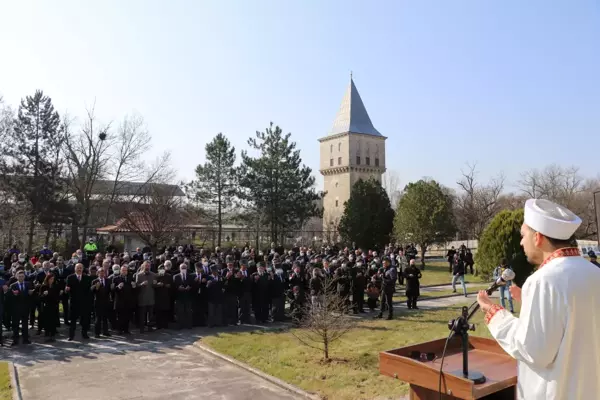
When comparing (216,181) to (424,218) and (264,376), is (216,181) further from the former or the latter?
(264,376)

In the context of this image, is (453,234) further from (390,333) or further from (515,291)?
(515,291)

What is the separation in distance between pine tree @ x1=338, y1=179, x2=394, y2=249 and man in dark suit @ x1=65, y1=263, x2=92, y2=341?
26837 millimetres

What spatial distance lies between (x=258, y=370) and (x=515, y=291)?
6518 mm

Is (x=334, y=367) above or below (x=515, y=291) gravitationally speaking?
below

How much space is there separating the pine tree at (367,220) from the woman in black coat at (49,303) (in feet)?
89.2

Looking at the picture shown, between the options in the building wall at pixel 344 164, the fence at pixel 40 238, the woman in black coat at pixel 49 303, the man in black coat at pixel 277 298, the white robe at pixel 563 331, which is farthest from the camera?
the building wall at pixel 344 164

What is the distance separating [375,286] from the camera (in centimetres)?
1655

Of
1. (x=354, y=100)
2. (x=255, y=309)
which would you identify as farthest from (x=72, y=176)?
(x=354, y=100)

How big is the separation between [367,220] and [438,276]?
10701 millimetres

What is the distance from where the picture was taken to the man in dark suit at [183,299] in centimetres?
1327

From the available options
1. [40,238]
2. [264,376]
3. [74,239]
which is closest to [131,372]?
[264,376]

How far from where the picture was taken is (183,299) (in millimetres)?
13289

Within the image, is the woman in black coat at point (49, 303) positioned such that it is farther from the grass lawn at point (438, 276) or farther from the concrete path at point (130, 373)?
the grass lawn at point (438, 276)

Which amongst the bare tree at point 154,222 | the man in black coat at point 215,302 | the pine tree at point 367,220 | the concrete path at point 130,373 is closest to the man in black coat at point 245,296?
the man in black coat at point 215,302
